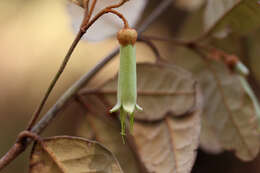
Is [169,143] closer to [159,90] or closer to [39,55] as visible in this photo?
[159,90]

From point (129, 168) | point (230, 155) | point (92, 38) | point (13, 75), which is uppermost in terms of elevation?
point (92, 38)

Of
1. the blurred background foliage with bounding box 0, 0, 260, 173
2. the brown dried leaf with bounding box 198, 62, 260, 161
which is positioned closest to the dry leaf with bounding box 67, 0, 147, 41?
the brown dried leaf with bounding box 198, 62, 260, 161

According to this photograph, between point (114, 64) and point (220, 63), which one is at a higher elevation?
point (220, 63)

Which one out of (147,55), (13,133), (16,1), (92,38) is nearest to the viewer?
(92,38)

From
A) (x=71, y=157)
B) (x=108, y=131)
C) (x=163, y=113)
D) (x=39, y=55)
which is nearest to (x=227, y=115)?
(x=163, y=113)

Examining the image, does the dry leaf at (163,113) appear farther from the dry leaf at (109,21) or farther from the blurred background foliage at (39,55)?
the blurred background foliage at (39,55)

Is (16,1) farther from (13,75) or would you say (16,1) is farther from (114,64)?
(114,64)

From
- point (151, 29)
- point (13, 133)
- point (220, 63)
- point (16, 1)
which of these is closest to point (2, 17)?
point (16, 1)

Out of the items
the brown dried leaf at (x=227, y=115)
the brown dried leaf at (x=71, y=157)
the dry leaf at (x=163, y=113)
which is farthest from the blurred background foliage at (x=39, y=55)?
the brown dried leaf at (x=71, y=157)
